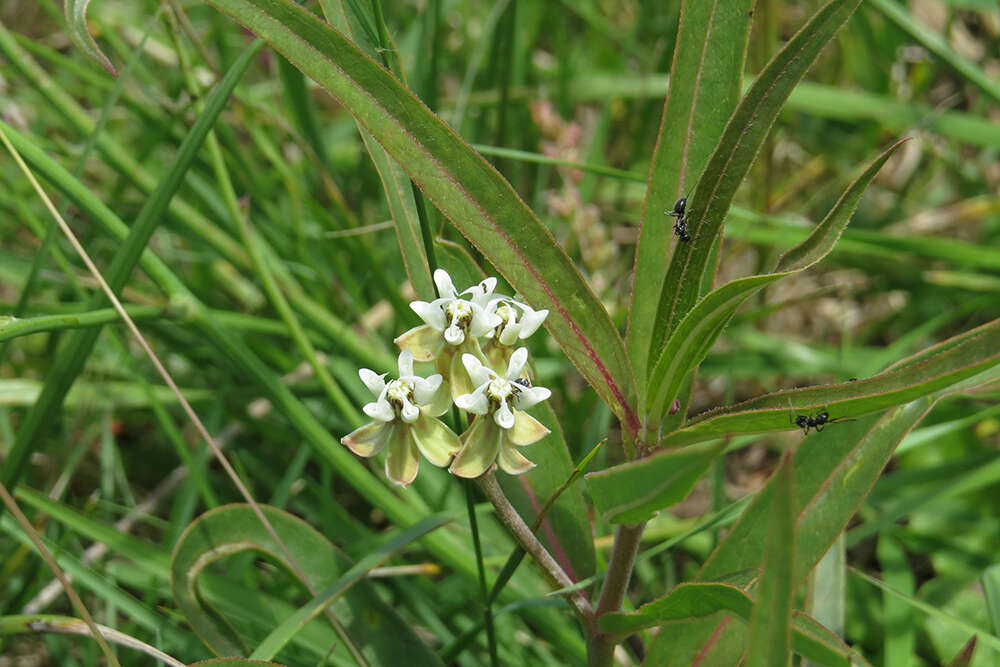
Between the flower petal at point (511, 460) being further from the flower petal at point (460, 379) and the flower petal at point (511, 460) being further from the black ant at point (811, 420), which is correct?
the black ant at point (811, 420)

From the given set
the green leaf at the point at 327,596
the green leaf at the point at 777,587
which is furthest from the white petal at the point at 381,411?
the green leaf at the point at 777,587

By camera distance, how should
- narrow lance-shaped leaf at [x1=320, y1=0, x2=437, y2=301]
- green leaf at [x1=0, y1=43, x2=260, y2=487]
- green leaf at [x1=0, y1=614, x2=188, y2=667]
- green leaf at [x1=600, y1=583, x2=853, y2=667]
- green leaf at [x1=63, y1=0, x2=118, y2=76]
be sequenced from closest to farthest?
1. green leaf at [x1=600, y1=583, x2=853, y2=667]
2. green leaf at [x1=63, y1=0, x2=118, y2=76]
3. narrow lance-shaped leaf at [x1=320, y1=0, x2=437, y2=301]
4. green leaf at [x1=0, y1=614, x2=188, y2=667]
5. green leaf at [x1=0, y1=43, x2=260, y2=487]

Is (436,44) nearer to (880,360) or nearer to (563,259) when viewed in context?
(563,259)

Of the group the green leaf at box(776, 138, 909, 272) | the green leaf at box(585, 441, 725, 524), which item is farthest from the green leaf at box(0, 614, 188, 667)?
the green leaf at box(776, 138, 909, 272)

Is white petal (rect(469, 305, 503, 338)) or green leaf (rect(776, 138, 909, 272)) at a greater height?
green leaf (rect(776, 138, 909, 272))

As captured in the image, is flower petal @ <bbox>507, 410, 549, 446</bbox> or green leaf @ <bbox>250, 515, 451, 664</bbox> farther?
green leaf @ <bbox>250, 515, 451, 664</bbox>

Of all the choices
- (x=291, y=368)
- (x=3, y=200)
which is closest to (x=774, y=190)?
(x=291, y=368)

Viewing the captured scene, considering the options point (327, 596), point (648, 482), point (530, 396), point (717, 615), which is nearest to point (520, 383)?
point (530, 396)

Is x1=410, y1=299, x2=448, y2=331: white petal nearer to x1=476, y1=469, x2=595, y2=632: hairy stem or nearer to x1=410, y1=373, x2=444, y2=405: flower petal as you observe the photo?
x1=410, y1=373, x2=444, y2=405: flower petal
